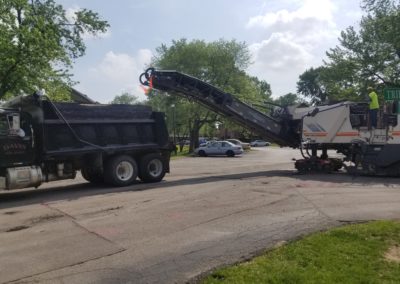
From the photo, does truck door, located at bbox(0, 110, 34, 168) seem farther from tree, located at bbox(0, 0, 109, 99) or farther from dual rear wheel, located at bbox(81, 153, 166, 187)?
tree, located at bbox(0, 0, 109, 99)

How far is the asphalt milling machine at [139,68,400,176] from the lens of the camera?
17.0 meters

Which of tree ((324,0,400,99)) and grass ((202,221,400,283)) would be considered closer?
grass ((202,221,400,283))

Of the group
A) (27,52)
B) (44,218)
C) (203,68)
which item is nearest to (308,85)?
(203,68)

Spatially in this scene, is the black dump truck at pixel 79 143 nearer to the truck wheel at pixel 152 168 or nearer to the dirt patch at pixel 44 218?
the truck wheel at pixel 152 168

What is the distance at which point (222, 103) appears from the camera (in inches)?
758

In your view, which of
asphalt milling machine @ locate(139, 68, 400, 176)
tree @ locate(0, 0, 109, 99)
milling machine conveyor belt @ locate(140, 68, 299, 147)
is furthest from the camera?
tree @ locate(0, 0, 109, 99)

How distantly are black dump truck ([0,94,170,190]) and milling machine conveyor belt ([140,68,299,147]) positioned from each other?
1920 mm

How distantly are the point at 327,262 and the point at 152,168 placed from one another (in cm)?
1101

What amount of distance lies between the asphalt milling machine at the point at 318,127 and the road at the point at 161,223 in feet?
7.39

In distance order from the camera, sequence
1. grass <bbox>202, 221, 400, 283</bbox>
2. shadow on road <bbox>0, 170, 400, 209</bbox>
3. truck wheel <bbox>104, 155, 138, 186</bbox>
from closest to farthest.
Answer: grass <bbox>202, 221, 400, 283</bbox>, shadow on road <bbox>0, 170, 400, 209</bbox>, truck wheel <bbox>104, 155, 138, 186</bbox>

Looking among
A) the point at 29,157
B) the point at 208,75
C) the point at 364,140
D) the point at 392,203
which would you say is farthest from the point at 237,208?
the point at 208,75

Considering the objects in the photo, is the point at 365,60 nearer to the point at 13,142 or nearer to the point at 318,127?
the point at 318,127

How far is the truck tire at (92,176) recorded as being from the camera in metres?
15.5

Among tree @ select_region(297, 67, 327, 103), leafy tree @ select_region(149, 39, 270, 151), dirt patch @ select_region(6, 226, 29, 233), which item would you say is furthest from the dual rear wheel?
tree @ select_region(297, 67, 327, 103)
